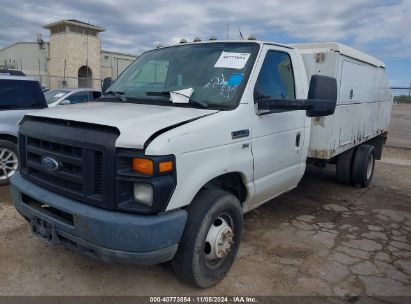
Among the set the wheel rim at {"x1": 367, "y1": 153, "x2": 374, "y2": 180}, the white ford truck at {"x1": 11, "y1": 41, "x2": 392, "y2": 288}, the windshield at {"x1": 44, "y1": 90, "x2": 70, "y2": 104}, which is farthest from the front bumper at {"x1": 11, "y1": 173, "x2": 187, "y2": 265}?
the windshield at {"x1": 44, "y1": 90, "x2": 70, "y2": 104}

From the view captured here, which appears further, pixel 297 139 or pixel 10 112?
pixel 10 112

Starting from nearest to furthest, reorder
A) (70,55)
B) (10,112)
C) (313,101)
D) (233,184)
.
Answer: (313,101) < (233,184) < (10,112) < (70,55)

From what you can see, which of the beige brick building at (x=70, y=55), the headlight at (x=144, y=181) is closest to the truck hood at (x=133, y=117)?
the headlight at (x=144, y=181)

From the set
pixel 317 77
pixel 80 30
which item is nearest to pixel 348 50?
pixel 317 77

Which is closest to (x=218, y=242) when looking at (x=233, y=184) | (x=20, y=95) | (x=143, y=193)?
(x=233, y=184)

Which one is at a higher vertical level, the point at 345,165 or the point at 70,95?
the point at 70,95

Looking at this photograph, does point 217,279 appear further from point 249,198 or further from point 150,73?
point 150,73

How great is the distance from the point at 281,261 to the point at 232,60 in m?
2.17

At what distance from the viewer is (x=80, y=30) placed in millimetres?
41719

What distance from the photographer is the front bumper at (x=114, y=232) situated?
8.87 ft

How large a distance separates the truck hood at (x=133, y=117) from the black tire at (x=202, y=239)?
2.30 feet

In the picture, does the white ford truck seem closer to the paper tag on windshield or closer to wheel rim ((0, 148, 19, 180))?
the paper tag on windshield

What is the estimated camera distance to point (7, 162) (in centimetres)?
652

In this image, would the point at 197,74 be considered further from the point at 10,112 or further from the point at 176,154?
the point at 10,112
